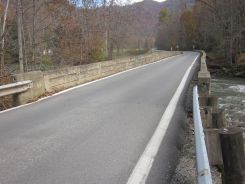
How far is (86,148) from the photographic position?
6.00 metres

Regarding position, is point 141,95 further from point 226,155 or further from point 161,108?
point 226,155

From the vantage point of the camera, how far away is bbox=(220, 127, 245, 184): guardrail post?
13.7 feet

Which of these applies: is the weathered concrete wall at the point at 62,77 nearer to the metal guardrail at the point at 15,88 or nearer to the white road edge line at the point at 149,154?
the metal guardrail at the point at 15,88

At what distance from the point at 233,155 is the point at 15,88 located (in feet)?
25.3

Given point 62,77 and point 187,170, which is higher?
point 62,77

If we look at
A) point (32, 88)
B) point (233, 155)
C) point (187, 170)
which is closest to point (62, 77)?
point (32, 88)

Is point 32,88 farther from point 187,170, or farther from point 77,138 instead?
point 187,170

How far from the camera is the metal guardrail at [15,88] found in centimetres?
1003

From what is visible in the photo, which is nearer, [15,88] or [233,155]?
[233,155]

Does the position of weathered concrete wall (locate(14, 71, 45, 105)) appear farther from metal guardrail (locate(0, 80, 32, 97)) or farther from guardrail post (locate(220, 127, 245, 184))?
guardrail post (locate(220, 127, 245, 184))

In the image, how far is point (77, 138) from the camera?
6641mm

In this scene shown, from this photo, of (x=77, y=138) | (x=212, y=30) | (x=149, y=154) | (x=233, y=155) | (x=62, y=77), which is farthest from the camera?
(x=212, y=30)

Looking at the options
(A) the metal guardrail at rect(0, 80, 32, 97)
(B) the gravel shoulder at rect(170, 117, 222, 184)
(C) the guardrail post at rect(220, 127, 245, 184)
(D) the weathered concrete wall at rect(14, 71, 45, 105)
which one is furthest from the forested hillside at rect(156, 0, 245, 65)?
(C) the guardrail post at rect(220, 127, 245, 184)

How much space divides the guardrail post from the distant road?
1.26m
